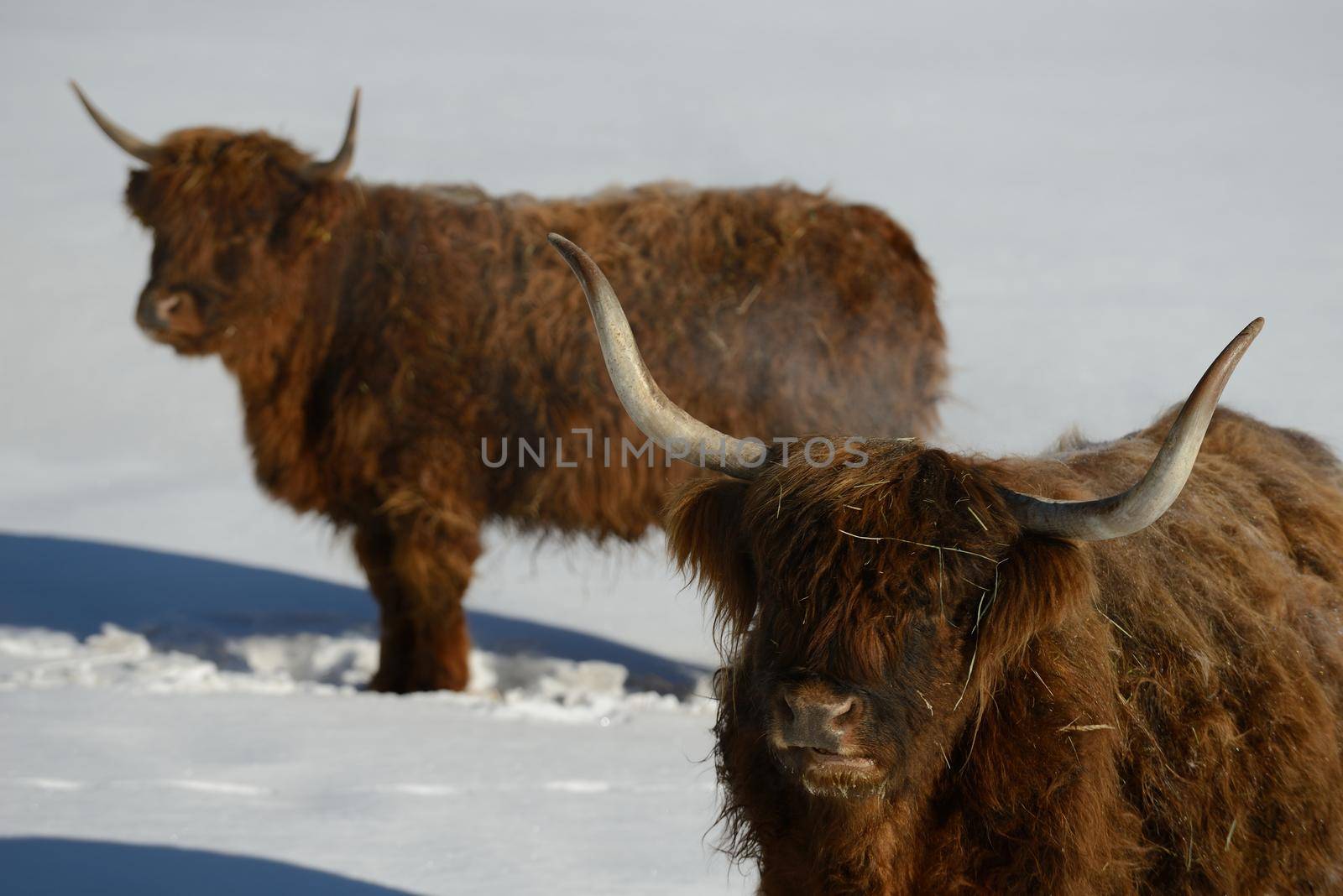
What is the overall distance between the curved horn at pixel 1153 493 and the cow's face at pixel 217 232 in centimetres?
505

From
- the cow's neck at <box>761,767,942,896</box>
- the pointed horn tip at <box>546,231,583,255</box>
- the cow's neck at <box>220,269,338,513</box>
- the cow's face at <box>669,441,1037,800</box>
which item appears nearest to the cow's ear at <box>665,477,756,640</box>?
the cow's face at <box>669,441,1037,800</box>

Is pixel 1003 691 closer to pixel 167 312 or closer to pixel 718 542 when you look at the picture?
pixel 718 542

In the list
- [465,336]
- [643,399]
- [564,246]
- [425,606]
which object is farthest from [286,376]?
[643,399]

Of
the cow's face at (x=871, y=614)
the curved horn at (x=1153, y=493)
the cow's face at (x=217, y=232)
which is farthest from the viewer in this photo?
the cow's face at (x=217, y=232)

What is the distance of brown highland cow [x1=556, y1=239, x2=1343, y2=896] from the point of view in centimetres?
240

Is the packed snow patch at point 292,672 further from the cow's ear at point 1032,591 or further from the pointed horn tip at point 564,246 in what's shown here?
the cow's ear at point 1032,591

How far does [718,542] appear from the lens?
2814mm

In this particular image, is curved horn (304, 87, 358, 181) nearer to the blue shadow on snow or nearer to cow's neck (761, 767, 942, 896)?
the blue shadow on snow

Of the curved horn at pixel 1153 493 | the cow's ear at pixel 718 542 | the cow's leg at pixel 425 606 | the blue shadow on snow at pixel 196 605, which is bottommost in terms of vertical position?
the blue shadow on snow at pixel 196 605

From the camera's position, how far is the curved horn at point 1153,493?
2.21 metres

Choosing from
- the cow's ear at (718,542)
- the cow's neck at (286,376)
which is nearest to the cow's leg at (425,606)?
the cow's neck at (286,376)

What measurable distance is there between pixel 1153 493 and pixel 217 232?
540cm

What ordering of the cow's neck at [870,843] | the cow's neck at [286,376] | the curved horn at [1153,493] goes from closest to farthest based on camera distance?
Result: the curved horn at [1153,493] → the cow's neck at [870,843] → the cow's neck at [286,376]

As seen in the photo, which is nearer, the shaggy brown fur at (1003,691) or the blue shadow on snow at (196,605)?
the shaggy brown fur at (1003,691)
